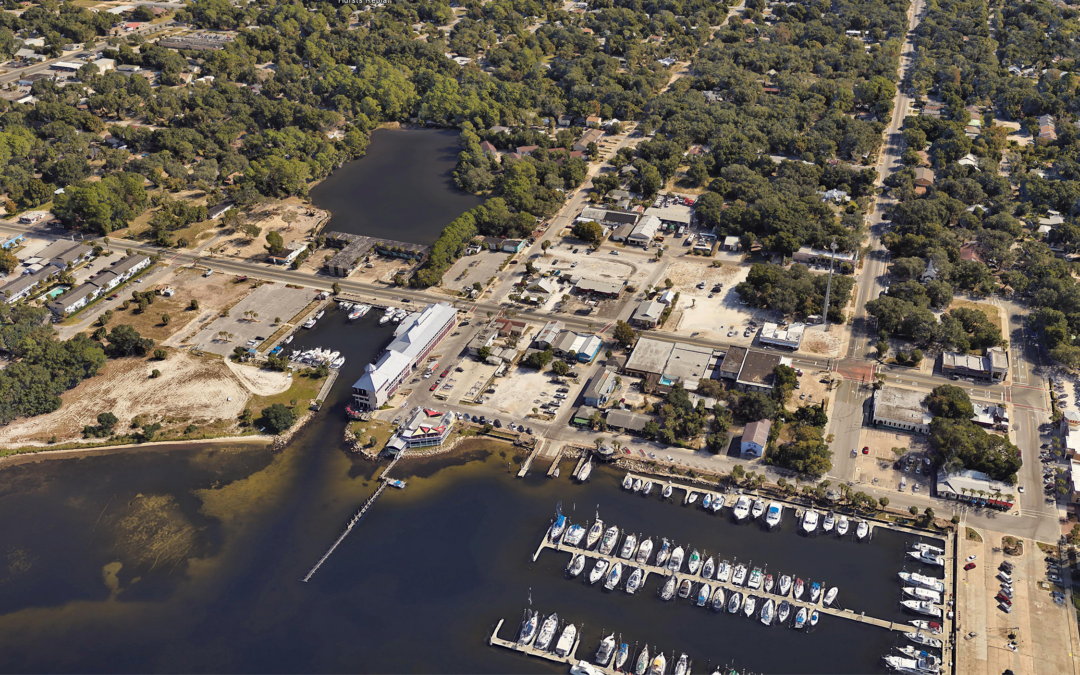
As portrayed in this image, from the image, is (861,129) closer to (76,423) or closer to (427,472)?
(427,472)

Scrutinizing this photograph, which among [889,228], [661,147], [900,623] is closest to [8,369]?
[900,623]

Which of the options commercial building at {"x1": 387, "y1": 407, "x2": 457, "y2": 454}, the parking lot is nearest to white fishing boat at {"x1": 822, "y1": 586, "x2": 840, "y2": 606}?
commercial building at {"x1": 387, "y1": 407, "x2": 457, "y2": 454}

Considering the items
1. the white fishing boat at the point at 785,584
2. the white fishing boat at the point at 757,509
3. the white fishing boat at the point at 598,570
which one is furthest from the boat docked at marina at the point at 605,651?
the white fishing boat at the point at 757,509

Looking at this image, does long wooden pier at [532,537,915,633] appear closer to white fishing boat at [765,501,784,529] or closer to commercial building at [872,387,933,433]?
white fishing boat at [765,501,784,529]

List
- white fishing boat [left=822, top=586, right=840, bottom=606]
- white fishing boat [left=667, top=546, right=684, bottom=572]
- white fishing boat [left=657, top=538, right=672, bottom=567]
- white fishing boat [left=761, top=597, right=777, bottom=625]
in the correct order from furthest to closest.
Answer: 1. white fishing boat [left=657, top=538, right=672, bottom=567]
2. white fishing boat [left=667, top=546, right=684, bottom=572]
3. white fishing boat [left=822, top=586, right=840, bottom=606]
4. white fishing boat [left=761, top=597, right=777, bottom=625]

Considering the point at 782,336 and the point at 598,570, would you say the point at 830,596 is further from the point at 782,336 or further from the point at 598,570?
the point at 782,336

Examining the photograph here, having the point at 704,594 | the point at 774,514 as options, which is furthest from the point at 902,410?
the point at 704,594
